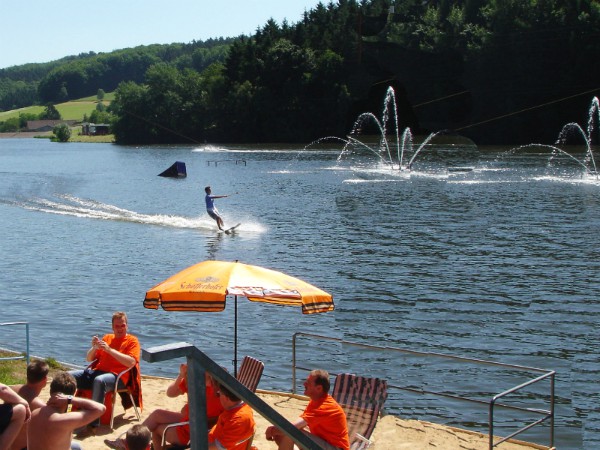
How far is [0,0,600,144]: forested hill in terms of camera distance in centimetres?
10244

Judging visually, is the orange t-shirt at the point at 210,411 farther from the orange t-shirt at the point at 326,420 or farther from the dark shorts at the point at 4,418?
the dark shorts at the point at 4,418

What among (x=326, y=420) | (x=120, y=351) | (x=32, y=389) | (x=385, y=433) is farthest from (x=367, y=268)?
(x=32, y=389)

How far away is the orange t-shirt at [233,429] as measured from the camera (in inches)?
377

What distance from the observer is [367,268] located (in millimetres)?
30969

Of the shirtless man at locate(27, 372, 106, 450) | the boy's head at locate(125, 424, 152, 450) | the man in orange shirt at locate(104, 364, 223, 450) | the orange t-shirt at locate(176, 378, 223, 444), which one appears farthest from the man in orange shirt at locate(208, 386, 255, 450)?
the boy's head at locate(125, 424, 152, 450)

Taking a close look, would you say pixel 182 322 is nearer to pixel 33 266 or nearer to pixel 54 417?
pixel 33 266

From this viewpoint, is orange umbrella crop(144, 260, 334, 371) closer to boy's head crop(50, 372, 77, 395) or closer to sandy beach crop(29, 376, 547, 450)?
sandy beach crop(29, 376, 547, 450)

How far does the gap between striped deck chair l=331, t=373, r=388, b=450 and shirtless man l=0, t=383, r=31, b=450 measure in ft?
13.6

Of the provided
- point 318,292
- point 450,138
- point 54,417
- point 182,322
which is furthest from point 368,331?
point 450,138

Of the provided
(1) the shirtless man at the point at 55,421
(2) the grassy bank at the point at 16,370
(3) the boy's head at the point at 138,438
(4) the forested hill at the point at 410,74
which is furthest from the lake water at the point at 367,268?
(4) the forested hill at the point at 410,74

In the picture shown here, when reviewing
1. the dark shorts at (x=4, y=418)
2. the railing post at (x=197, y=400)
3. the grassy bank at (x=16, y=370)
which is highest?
the railing post at (x=197, y=400)

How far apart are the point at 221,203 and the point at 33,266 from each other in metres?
24.0

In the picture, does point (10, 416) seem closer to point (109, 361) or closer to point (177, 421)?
point (177, 421)

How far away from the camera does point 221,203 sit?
56812 mm
